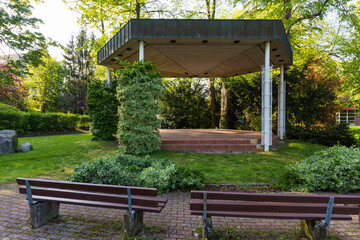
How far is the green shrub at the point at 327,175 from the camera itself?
192 inches

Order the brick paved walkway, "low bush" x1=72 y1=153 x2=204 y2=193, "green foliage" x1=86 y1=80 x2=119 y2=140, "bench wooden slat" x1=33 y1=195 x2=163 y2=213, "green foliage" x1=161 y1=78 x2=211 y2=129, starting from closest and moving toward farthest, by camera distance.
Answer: "bench wooden slat" x1=33 y1=195 x2=163 y2=213, the brick paved walkway, "low bush" x1=72 y1=153 x2=204 y2=193, "green foliage" x1=86 y1=80 x2=119 y2=140, "green foliage" x1=161 y1=78 x2=211 y2=129

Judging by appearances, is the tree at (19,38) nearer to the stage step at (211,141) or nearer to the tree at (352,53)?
the stage step at (211,141)

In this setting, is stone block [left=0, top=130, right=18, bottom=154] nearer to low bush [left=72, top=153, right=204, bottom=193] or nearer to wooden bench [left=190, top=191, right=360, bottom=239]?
low bush [left=72, top=153, right=204, bottom=193]

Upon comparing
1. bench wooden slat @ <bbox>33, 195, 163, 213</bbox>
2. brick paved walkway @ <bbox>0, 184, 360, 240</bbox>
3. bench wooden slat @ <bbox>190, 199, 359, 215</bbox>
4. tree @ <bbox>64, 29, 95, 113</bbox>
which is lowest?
brick paved walkway @ <bbox>0, 184, 360, 240</bbox>

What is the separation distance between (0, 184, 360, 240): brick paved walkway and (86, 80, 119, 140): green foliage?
24.3ft

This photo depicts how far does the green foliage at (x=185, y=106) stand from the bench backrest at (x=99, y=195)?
49.2ft

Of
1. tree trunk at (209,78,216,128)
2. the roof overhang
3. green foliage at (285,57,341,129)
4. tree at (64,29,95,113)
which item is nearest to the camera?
the roof overhang

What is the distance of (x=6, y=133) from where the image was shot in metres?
9.52

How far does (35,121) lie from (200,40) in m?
14.6

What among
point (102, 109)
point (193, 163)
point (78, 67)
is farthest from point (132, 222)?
point (78, 67)

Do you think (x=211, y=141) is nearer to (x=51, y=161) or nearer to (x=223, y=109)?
(x=51, y=161)

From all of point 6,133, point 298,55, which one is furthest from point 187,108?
point 6,133

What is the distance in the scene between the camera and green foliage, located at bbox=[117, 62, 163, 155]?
822 cm

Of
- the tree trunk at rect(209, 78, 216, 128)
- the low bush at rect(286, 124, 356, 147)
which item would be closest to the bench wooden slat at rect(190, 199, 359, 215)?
the low bush at rect(286, 124, 356, 147)
